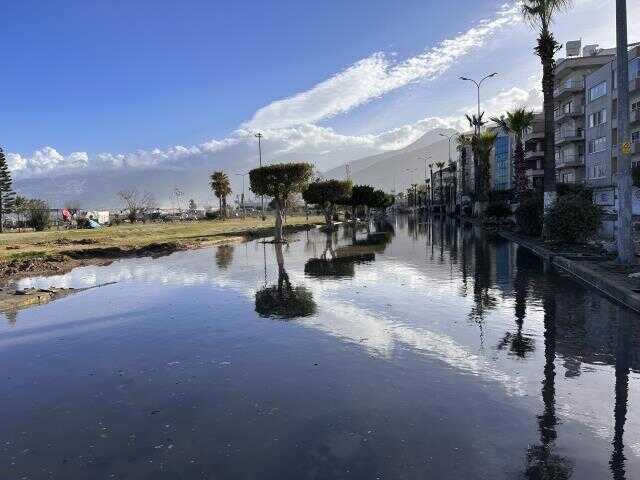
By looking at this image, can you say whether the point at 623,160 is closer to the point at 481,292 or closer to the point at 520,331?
the point at 481,292

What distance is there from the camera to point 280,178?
37.6 metres

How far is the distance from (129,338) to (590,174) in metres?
60.6

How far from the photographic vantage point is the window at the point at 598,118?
183 ft

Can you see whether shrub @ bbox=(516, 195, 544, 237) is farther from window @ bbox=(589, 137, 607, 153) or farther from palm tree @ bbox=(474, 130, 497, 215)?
palm tree @ bbox=(474, 130, 497, 215)

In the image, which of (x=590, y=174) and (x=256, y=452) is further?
(x=590, y=174)

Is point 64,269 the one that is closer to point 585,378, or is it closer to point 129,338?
point 129,338

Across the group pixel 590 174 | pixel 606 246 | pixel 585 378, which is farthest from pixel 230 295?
pixel 590 174

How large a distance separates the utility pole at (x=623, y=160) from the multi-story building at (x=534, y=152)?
69.3 metres

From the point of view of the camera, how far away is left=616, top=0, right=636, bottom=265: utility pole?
15.9m

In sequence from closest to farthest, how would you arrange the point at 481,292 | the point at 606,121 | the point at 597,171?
the point at 481,292 < the point at 606,121 < the point at 597,171

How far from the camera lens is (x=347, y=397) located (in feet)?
21.0

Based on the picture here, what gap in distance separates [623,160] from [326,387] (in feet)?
43.2

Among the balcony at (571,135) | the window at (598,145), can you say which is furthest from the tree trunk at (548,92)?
the balcony at (571,135)

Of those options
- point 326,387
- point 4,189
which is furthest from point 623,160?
point 4,189
